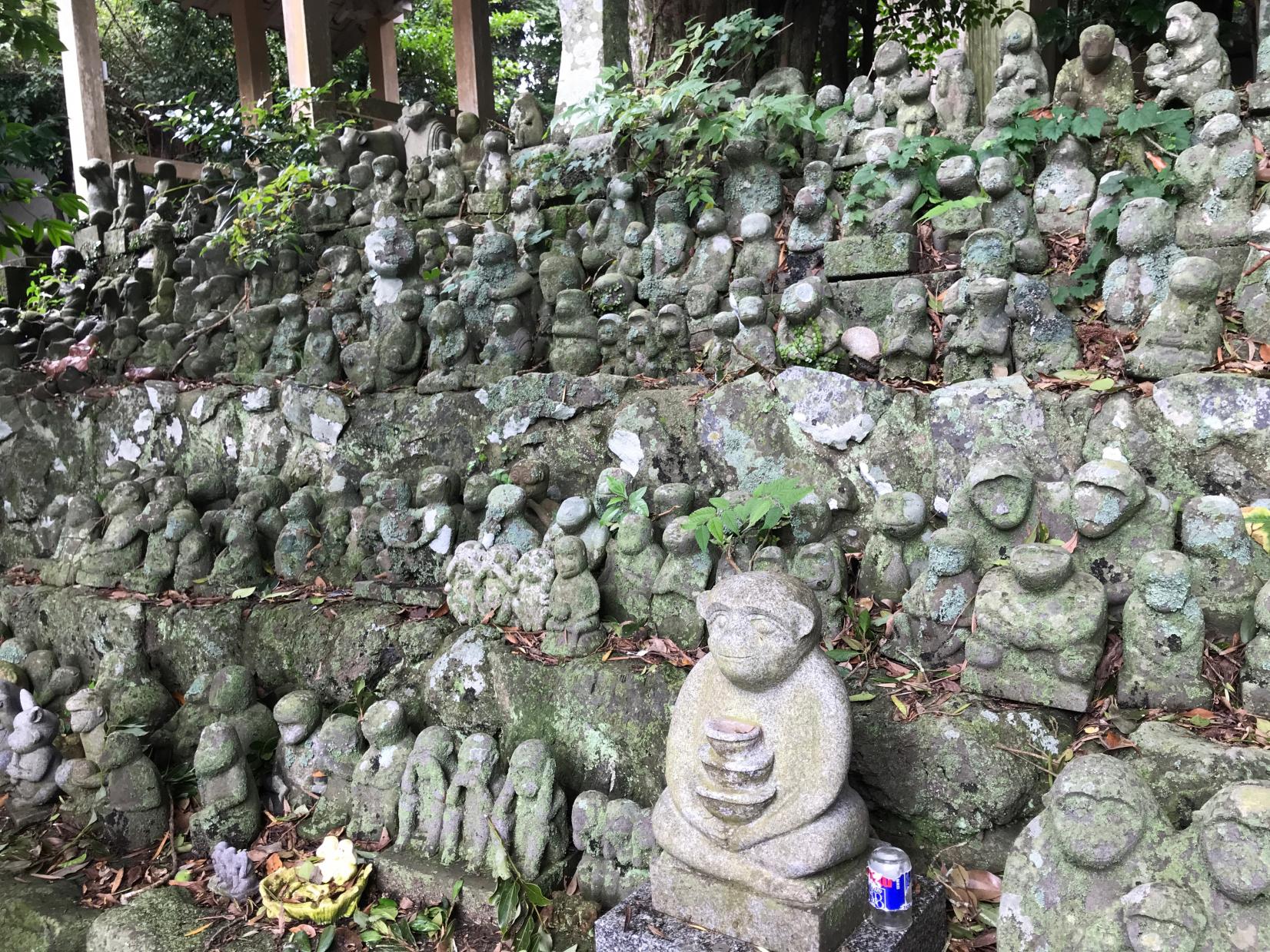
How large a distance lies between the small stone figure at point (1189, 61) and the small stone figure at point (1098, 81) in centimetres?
21

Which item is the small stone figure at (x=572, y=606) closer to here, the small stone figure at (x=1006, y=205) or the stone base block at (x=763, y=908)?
the stone base block at (x=763, y=908)

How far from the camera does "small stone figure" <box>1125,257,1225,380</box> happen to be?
11.8 ft

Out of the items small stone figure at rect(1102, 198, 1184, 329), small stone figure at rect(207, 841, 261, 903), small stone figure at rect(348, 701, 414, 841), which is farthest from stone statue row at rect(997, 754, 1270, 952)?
small stone figure at rect(207, 841, 261, 903)

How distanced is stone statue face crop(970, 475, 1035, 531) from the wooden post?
374 inches

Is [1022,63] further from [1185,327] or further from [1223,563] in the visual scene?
[1223,563]

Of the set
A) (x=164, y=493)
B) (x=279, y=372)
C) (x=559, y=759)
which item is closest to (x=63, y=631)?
(x=164, y=493)

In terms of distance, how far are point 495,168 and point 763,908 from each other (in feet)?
18.1

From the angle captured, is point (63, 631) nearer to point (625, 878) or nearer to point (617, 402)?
point (617, 402)

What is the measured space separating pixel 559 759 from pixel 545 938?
0.74 metres

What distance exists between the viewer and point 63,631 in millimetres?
5316

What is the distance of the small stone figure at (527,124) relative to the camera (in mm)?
7012

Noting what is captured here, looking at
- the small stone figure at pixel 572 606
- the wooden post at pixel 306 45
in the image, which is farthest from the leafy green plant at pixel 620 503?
the wooden post at pixel 306 45

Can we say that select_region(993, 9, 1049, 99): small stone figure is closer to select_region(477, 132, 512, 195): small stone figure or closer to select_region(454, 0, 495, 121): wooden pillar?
select_region(477, 132, 512, 195): small stone figure

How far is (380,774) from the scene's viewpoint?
3.73 metres
